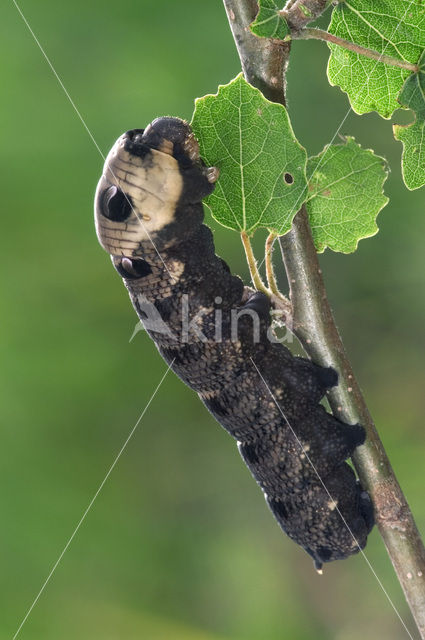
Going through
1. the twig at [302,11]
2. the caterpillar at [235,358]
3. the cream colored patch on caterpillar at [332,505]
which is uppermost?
the twig at [302,11]

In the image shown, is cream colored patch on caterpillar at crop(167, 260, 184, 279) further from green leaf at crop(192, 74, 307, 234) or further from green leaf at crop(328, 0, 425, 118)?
green leaf at crop(328, 0, 425, 118)

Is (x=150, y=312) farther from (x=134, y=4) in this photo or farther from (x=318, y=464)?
(x=134, y=4)

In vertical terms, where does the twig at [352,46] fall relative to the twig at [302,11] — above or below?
below

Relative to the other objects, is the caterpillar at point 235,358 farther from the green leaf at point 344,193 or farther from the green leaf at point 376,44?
the green leaf at point 376,44

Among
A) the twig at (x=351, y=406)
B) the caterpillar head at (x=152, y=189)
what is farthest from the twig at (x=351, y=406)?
the caterpillar head at (x=152, y=189)

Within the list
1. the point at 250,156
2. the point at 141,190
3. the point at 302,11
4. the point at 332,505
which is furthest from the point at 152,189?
the point at 332,505

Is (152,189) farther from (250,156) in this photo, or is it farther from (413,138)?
(413,138)

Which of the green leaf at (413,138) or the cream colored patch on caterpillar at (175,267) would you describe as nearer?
the green leaf at (413,138)
